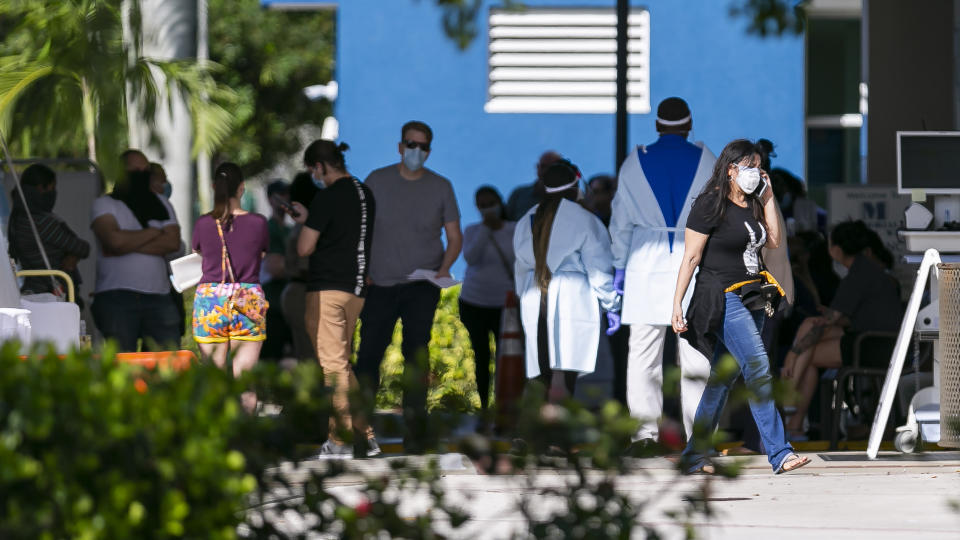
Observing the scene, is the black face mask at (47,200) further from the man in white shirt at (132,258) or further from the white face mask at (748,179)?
the white face mask at (748,179)

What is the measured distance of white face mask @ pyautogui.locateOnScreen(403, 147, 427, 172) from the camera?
28.9ft

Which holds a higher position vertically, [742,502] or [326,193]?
[326,193]

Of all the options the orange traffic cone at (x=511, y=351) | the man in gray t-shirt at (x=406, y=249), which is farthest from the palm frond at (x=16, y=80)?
the orange traffic cone at (x=511, y=351)

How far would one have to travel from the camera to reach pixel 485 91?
14.1 meters

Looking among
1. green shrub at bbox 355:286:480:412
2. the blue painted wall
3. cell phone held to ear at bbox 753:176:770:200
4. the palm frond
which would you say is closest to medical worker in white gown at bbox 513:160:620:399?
cell phone held to ear at bbox 753:176:770:200

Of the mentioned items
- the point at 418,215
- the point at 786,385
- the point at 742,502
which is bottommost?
the point at 742,502

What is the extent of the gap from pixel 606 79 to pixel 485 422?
34.6ft

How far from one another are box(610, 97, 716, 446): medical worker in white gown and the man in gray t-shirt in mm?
1156

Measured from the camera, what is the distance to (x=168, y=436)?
3.40 m

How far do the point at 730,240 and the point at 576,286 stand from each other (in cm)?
143

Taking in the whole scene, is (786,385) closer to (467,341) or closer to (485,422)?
(485,422)

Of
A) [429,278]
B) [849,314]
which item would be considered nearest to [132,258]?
[429,278]

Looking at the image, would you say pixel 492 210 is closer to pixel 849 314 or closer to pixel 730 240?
pixel 849 314

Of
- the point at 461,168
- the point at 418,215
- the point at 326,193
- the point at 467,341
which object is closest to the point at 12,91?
the point at 326,193
